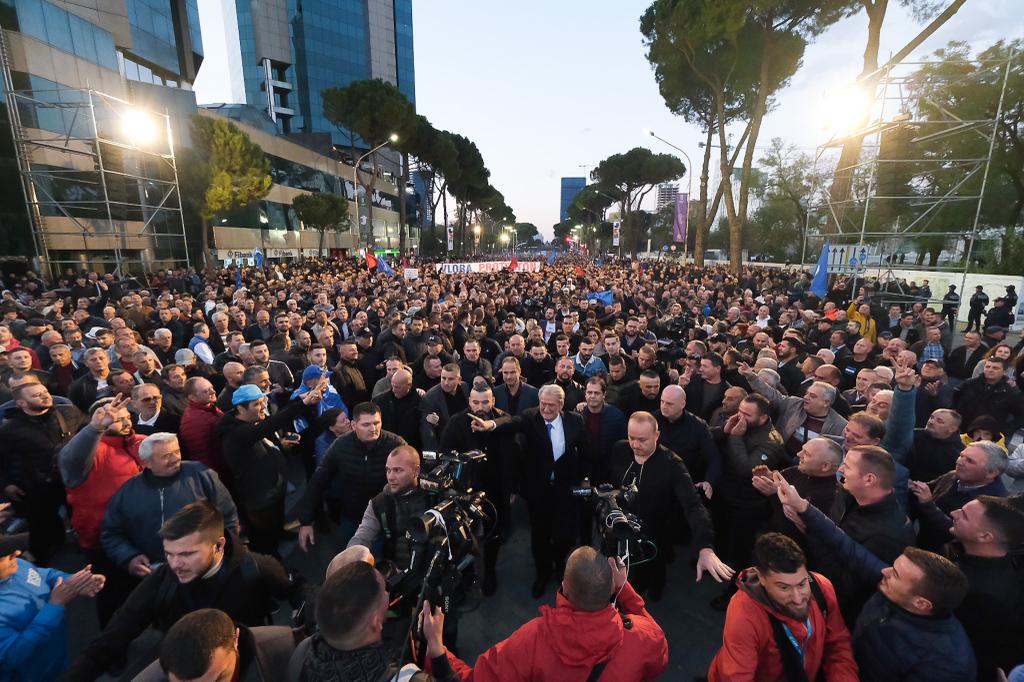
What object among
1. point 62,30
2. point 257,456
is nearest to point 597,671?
point 257,456

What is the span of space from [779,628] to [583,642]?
890 millimetres

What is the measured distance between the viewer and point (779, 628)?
6.51 ft

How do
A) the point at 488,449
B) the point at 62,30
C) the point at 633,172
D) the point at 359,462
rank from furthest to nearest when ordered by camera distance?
1. the point at 633,172
2. the point at 62,30
3. the point at 488,449
4. the point at 359,462

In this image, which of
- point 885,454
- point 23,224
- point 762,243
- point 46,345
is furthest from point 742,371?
point 762,243

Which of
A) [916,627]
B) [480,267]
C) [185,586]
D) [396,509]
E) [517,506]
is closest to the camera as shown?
[916,627]

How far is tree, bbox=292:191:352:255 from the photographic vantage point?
33.8 m

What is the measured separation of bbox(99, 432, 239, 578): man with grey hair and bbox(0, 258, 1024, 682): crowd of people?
0.05 feet

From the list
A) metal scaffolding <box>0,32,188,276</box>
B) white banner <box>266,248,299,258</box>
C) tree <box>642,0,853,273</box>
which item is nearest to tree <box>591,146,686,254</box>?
tree <box>642,0,853,273</box>

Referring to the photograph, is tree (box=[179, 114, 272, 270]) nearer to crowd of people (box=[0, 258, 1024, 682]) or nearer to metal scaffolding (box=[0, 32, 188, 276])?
metal scaffolding (box=[0, 32, 188, 276])

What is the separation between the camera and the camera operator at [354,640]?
165 cm

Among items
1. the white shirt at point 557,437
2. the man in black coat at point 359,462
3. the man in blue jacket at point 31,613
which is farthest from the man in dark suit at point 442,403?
the man in blue jacket at point 31,613

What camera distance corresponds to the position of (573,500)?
4.03 meters

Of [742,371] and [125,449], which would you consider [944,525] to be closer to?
[742,371]

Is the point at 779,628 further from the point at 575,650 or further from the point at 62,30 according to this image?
the point at 62,30
